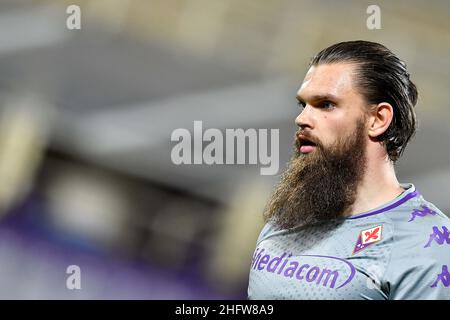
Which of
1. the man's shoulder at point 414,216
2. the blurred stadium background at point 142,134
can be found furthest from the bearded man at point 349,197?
the blurred stadium background at point 142,134

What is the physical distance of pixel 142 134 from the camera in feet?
10.6

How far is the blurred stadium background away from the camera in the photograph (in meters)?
3.10

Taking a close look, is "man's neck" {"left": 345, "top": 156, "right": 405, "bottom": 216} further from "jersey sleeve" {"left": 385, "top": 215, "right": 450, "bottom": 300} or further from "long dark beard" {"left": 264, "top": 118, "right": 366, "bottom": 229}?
"jersey sleeve" {"left": 385, "top": 215, "right": 450, "bottom": 300}

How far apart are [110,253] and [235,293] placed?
1.87 feet

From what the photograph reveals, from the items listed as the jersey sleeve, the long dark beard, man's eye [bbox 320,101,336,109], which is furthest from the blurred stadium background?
the jersey sleeve

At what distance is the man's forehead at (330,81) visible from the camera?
1.47 m

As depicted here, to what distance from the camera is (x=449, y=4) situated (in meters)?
3.03

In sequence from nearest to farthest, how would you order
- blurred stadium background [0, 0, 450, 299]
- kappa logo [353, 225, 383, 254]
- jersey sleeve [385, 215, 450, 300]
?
jersey sleeve [385, 215, 450, 300] < kappa logo [353, 225, 383, 254] < blurred stadium background [0, 0, 450, 299]

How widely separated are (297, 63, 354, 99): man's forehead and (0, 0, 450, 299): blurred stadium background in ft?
4.95

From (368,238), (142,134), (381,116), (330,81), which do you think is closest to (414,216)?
(368,238)

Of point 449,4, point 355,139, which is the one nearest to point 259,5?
point 449,4

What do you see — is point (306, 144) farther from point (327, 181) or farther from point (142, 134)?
point (142, 134)

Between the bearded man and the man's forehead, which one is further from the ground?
the man's forehead

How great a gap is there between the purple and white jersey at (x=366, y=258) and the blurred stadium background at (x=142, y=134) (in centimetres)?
152
